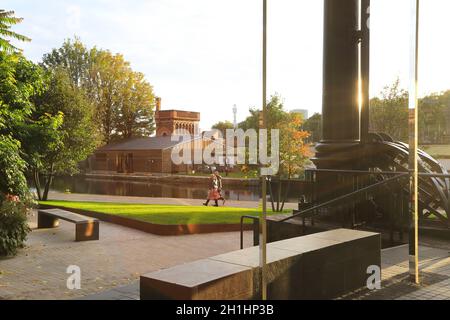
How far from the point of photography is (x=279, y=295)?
15.4ft

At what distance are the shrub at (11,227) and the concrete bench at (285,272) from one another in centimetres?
615

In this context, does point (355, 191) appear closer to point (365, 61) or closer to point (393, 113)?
point (365, 61)

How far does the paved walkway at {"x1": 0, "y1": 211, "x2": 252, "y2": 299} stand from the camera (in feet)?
23.1

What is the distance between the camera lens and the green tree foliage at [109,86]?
204ft

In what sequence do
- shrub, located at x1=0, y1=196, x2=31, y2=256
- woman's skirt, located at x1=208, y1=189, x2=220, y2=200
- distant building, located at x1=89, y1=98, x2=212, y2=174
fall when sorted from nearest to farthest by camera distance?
shrub, located at x1=0, y1=196, x2=31, y2=256 → woman's skirt, located at x1=208, y1=189, x2=220, y2=200 → distant building, located at x1=89, y1=98, x2=212, y2=174

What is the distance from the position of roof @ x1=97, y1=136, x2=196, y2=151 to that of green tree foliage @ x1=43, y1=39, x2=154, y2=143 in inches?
115

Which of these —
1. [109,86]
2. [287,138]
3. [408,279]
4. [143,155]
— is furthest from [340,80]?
[109,86]

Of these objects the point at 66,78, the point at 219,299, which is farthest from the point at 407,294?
the point at 66,78

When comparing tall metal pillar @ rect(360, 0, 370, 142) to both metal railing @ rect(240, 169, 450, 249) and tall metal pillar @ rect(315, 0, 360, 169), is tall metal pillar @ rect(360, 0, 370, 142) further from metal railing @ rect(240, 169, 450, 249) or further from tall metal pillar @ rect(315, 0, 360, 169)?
metal railing @ rect(240, 169, 450, 249)

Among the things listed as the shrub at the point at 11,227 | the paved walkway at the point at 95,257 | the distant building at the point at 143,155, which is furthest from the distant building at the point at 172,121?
the shrub at the point at 11,227

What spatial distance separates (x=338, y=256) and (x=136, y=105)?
6151 cm

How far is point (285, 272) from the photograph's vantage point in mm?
4754

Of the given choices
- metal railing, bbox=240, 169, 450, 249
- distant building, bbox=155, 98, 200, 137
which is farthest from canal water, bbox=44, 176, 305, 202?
distant building, bbox=155, 98, 200, 137

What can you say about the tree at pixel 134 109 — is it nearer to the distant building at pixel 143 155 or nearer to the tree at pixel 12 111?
the distant building at pixel 143 155
